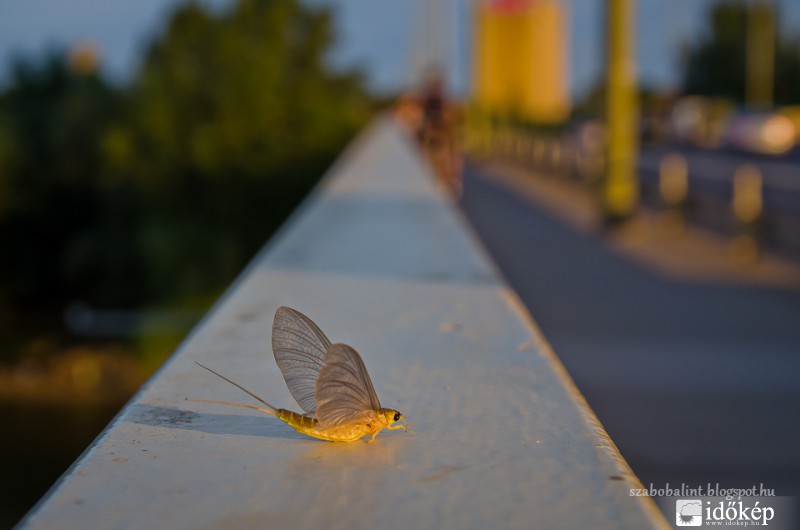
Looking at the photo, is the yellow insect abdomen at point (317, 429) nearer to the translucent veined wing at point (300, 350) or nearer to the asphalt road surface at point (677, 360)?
the translucent veined wing at point (300, 350)

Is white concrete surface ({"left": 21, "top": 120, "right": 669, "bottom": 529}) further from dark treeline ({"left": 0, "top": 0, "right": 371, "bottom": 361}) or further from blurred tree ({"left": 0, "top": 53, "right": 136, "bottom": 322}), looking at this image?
blurred tree ({"left": 0, "top": 53, "right": 136, "bottom": 322})

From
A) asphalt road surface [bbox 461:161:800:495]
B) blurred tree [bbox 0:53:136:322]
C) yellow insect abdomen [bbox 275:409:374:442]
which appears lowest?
blurred tree [bbox 0:53:136:322]

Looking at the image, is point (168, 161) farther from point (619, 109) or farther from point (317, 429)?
point (317, 429)

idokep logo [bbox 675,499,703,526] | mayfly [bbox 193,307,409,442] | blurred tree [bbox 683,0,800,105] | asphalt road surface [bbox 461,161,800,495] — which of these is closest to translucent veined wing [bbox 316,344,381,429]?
mayfly [bbox 193,307,409,442]

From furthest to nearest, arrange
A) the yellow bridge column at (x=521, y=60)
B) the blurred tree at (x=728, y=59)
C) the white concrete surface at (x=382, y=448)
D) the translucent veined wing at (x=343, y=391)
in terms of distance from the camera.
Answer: the blurred tree at (x=728, y=59) < the yellow bridge column at (x=521, y=60) < the translucent veined wing at (x=343, y=391) < the white concrete surface at (x=382, y=448)

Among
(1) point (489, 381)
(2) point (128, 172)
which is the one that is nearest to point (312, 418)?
(1) point (489, 381)

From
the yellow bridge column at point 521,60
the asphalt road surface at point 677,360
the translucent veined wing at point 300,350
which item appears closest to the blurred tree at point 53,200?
the yellow bridge column at point 521,60

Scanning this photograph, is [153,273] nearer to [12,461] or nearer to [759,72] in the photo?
[12,461]

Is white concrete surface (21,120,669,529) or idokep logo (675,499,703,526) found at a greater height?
white concrete surface (21,120,669,529)
